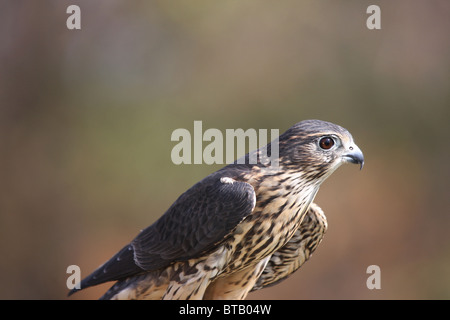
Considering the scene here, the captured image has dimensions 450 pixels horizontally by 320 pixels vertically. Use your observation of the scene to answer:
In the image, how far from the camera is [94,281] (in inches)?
130

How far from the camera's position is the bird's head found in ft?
9.90

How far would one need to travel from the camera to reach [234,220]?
291 centimetres

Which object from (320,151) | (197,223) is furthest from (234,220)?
(320,151)

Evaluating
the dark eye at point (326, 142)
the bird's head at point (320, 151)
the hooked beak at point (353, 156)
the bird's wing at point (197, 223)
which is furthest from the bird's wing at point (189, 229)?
the hooked beak at point (353, 156)

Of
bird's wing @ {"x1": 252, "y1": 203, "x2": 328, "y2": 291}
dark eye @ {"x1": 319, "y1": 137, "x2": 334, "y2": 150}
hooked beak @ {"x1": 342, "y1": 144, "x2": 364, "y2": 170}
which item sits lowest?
bird's wing @ {"x1": 252, "y1": 203, "x2": 328, "y2": 291}

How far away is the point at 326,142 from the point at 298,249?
35.6 inches

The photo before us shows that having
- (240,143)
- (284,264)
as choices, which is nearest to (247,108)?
(240,143)

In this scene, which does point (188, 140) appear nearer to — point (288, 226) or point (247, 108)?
point (247, 108)

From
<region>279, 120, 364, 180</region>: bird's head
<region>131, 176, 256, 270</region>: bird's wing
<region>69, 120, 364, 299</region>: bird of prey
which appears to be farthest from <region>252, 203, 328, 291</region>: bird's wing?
<region>131, 176, 256, 270</region>: bird's wing

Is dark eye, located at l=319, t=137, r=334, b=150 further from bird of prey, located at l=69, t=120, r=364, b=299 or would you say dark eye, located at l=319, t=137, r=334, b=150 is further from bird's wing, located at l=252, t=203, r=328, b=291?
bird's wing, located at l=252, t=203, r=328, b=291

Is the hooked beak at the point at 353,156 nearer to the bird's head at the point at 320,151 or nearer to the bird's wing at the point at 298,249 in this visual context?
the bird's head at the point at 320,151

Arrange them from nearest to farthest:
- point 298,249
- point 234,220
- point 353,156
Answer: point 234,220
point 353,156
point 298,249

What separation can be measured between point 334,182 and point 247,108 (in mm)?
1781

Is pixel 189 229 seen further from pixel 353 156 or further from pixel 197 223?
pixel 353 156
